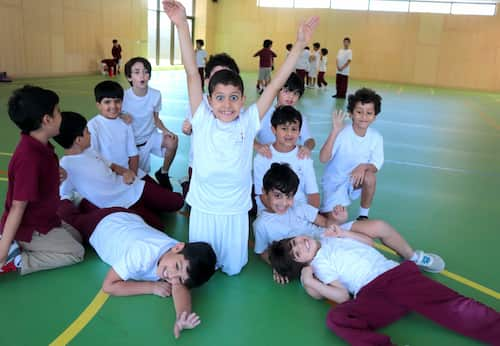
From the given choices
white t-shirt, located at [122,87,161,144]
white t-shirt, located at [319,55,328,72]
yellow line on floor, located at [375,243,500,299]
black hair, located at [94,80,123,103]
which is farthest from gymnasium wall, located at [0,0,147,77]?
yellow line on floor, located at [375,243,500,299]

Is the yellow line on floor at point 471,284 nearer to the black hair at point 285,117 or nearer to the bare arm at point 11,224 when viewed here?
the black hair at point 285,117

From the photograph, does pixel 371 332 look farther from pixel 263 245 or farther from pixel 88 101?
pixel 88 101

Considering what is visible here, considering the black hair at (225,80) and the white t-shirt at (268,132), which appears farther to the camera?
the white t-shirt at (268,132)

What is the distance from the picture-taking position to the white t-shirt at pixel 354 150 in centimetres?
351

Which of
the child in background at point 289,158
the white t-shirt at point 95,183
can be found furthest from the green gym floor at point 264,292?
the child in background at point 289,158

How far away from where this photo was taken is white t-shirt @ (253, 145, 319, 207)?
3195 mm

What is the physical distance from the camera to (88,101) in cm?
887

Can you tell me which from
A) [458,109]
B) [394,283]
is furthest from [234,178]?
[458,109]

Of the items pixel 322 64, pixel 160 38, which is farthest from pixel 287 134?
pixel 160 38

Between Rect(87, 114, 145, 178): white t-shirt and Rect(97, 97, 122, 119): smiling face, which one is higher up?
Rect(97, 97, 122, 119): smiling face

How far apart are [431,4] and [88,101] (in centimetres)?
1727

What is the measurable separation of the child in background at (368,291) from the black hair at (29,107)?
1.55 m

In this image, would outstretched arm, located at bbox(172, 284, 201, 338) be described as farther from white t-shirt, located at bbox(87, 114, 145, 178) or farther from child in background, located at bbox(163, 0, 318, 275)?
white t-shirt, located at bbox(87, 114, 145, 178)

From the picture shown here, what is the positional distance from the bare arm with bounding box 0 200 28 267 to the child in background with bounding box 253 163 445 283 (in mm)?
1419
